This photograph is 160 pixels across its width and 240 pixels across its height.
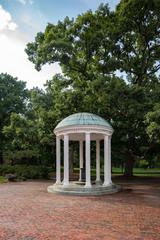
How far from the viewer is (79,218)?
Answer: 1151cm

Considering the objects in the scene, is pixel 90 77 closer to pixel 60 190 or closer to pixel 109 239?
pixel 60 190

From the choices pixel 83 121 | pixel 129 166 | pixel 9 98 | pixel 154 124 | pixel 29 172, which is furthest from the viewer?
pixel 9 98

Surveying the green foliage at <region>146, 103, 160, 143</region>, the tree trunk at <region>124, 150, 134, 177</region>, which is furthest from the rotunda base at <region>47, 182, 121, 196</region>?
the tree trunk at <region>124, 150, 134, 177</region>

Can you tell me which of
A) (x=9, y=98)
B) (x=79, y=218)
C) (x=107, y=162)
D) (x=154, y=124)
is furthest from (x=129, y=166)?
(x=79, y=218)

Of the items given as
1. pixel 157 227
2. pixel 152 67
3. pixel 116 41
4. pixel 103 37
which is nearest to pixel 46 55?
pixel 103 37

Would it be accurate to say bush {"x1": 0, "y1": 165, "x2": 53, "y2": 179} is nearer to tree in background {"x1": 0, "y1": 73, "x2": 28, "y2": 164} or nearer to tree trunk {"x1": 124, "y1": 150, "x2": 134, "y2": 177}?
tree trunk {"x1": 124, "y1": 150, "x2": 134, "y2": 177}

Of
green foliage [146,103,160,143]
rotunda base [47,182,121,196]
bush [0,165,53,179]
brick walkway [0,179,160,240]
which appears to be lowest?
brick walkway [0,179,160,240]

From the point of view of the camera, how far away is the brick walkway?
30.4ft

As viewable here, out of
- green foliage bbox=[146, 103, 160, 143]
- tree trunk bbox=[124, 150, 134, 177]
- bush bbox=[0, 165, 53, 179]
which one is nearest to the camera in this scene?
green foliage bbox=[146, 103, 160, 143]

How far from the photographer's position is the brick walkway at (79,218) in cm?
927

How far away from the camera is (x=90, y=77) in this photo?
30.6 m

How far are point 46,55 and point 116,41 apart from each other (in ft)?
23.0

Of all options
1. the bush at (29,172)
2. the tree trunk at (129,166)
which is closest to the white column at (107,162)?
the bush at (29,172)

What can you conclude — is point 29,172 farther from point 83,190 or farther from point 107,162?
point 83,190
